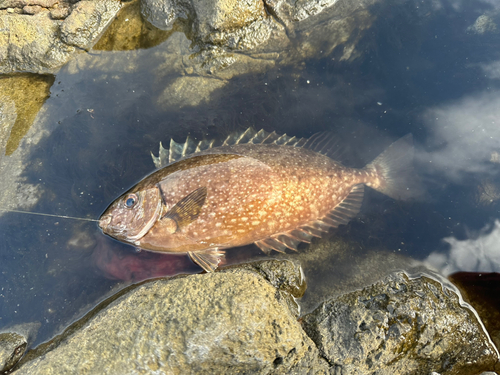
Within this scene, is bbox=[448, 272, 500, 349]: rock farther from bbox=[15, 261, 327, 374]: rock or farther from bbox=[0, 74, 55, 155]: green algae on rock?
bbox=[0, 74, 55, 155]: green algae on rock

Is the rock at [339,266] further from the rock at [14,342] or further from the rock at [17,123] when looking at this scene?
the rock at [17,123]

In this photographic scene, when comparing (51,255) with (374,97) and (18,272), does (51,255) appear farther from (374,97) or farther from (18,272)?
(374,97)

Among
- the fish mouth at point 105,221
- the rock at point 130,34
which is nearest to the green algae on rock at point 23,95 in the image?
the rock at point 130,34

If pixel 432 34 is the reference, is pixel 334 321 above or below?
below

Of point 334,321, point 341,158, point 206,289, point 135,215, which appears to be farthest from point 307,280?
point 135,215

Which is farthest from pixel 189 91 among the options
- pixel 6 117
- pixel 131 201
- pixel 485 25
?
pixel 485 25

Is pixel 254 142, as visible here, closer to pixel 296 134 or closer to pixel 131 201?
pixel 296 134
